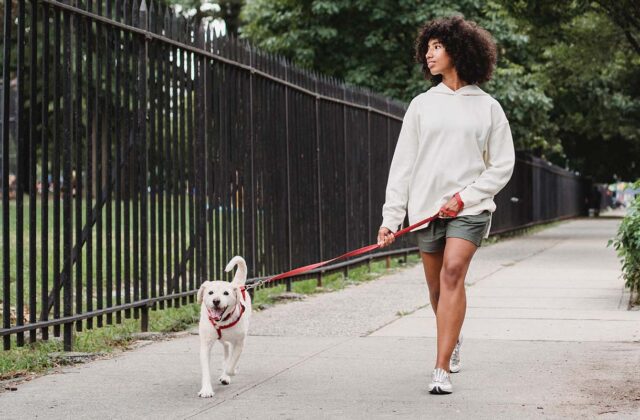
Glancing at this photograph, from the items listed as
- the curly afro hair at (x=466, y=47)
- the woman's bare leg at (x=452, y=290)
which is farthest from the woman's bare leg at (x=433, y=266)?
the curly afro hair at (x=466, y=47)

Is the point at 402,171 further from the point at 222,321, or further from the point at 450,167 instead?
the point at 222,321

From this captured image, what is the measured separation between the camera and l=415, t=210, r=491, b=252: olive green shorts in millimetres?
5637

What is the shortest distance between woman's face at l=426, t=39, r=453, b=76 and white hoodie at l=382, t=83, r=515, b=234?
0.09m

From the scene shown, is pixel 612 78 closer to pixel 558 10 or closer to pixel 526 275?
pixel 558 10

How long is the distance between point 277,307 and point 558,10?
513 inches

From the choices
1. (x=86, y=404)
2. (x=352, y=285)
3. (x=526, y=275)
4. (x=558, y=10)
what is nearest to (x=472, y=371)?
(x=86, y=404)

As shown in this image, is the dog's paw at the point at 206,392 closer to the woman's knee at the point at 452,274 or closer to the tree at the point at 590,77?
the woman's knee at the point at 452,274

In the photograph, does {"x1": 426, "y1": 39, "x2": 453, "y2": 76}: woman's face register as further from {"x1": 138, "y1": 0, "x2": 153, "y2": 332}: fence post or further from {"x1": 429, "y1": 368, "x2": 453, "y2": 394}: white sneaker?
{"x1": 138, "y1": 0, "x2": 153, "y2": 332}: fence post

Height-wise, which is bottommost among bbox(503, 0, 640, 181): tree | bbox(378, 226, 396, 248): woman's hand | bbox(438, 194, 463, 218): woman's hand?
bbox(378, 226, 396, 248): woman's hand

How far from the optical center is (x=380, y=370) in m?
6.31

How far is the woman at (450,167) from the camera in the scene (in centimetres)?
561

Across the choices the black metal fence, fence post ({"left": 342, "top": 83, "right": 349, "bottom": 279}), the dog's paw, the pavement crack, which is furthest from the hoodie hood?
fence post ({"left": 342, "top": 83, "right": 349, "bottom": 279})

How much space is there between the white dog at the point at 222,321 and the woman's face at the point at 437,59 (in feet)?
5.05

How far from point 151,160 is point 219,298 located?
2.70 meters
